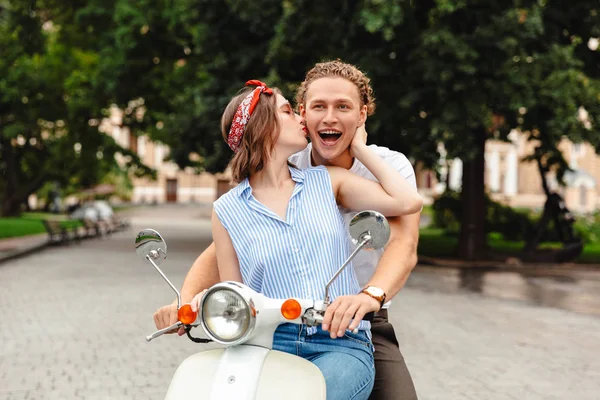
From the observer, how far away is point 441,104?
14477 mm

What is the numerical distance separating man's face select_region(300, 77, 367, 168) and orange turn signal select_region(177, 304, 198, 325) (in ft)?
2.37

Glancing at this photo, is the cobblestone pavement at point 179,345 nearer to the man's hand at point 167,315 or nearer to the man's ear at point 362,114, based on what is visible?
the man's hand at point 167,315

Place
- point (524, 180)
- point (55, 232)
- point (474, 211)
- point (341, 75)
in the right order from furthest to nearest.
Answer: point (524, 180) < point (55, 232) < point (474, 211) < point (341, 75)

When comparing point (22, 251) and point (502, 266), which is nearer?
point (502, 266)

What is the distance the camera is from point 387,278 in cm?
250

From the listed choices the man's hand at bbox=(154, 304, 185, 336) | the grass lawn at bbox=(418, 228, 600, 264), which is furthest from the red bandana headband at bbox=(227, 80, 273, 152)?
the grass lawn at bbox=(418, 228, 600, 264)

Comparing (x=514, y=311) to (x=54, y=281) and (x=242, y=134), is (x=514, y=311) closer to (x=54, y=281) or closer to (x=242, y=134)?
(x=54, y=281)

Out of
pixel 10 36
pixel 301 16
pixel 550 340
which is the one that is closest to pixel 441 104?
pixel 301 16

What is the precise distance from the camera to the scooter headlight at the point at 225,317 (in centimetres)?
214

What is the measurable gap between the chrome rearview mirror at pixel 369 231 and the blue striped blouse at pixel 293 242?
23 centimetres

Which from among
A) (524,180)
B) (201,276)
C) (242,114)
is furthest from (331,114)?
(524,180)

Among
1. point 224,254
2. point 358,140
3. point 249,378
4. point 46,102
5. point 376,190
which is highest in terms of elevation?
point 46,102

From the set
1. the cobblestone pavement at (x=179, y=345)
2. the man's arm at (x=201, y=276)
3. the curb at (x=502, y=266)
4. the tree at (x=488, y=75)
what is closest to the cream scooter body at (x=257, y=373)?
the man's arm at (x=201, y=276)

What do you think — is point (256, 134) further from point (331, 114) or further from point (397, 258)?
point (397, 258)
